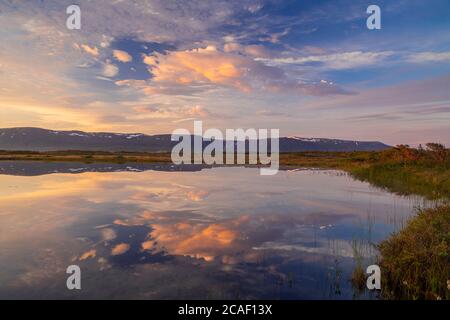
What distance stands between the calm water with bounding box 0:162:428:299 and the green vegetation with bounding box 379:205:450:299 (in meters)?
0.76

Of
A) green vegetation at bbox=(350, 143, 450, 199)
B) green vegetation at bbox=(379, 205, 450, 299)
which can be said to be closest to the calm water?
green vegetation at bbox=(379, 205, 450, 299)

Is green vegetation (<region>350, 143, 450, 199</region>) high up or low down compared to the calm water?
up

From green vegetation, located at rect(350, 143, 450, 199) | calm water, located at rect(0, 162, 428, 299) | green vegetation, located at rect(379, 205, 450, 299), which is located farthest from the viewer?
green vegetation, located at rect(350, 143, 450, 199)

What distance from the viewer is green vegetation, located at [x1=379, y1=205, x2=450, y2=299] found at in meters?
7.87

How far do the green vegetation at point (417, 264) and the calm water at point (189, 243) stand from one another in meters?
0.76

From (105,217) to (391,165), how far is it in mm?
33236

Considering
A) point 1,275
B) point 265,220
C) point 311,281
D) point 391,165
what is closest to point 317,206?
point 265,220

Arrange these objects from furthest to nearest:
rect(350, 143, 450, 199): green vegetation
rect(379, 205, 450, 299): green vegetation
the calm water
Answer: rect(350, 143, 450, 199): green vegetation, the calm water, rect(379, 205, 450, 299): green vegetation

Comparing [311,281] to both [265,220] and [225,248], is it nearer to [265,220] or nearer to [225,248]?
[225,248]

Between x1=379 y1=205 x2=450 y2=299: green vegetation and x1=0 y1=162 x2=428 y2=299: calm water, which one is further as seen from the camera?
x1=0 y1=162 x2=428 y2=299: calm water

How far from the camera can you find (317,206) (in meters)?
19.4

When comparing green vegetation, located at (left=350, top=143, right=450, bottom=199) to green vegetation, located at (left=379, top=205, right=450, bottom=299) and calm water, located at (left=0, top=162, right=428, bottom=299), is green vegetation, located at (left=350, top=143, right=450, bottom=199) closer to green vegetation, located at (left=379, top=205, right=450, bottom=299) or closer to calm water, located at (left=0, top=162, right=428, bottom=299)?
calm water, located at (left=0, top=162, right=428, bottom=299)

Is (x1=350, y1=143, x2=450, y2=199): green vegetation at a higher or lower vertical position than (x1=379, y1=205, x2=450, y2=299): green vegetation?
higher

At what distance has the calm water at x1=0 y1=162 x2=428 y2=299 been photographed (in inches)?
332
